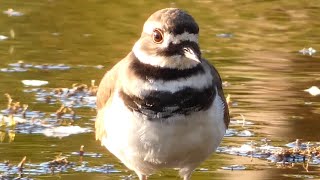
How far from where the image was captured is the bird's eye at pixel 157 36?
6281 millimetres

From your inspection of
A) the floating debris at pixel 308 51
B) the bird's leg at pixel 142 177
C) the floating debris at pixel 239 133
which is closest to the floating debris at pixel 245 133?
the floating debris at pixel 239 133

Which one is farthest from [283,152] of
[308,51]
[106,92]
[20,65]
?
[308,51]

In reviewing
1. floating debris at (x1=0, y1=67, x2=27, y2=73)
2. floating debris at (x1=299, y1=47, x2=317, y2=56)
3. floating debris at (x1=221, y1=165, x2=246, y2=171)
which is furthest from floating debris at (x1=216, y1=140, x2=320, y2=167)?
floating debris at (x1=299, y1=47, x2=317, y2=56)

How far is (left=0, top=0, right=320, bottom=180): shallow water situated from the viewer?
798 cm

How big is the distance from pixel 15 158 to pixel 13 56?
359 cm

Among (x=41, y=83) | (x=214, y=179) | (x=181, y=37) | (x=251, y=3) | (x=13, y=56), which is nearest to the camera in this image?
(x=181, y=37)

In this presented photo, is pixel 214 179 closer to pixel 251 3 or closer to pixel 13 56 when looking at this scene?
pixel 13 56

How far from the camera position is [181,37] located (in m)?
6.17

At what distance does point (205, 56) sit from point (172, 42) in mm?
5349

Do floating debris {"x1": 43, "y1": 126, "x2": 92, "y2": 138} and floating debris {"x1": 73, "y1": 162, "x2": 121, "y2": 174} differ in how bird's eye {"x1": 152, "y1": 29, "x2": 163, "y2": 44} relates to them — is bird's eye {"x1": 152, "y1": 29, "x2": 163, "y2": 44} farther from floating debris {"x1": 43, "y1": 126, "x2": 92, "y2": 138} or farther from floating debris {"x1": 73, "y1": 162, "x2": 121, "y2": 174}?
floating debris {"x1": 43, "y1": 126, "x2": 92, "y2": 138}

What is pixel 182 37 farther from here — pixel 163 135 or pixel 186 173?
pixel 186 173

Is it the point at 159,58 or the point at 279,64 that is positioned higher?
the point at 159,58

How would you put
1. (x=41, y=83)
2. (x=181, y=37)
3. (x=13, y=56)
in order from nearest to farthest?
(x=181, y=37) → (x=41, y=83) → (x=13, y=56)

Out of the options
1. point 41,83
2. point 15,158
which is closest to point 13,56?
point 41,83
